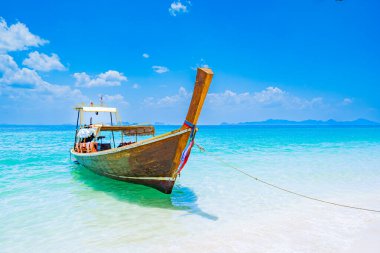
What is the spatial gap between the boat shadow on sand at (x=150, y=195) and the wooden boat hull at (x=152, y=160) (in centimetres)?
42

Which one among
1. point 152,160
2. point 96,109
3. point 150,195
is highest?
point 96,109

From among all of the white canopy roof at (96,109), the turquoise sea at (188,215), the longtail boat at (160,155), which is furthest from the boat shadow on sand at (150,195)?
the white canopy roof at (96,109)

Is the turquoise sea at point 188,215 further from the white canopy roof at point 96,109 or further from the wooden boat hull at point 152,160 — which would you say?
the white canopy roof at point 96,109

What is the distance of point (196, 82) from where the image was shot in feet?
21.1

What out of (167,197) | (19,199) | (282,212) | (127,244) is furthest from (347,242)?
(19,199)

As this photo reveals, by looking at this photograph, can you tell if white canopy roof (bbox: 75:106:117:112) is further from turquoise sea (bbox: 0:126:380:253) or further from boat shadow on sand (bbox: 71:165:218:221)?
boat shadow on sand (bbox: 71:165:218:221)

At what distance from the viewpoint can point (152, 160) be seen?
7371 millimetres

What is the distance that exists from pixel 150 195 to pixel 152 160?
1.49m

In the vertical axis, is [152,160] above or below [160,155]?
below

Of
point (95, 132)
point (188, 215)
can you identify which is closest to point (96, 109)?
point (95, 132)

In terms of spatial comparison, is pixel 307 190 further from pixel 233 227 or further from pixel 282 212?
pixel 233 227

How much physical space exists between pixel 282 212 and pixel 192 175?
5433 millimetres

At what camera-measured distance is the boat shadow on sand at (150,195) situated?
7.20 metres

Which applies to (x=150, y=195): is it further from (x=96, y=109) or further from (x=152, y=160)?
(x=96, y=109)
